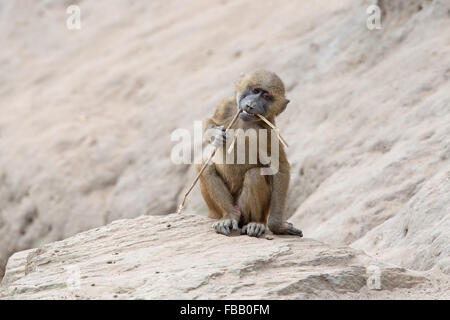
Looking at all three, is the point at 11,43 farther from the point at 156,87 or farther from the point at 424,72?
the point at 424,72

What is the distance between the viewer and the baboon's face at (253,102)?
25.0 feet

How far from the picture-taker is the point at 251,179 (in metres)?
7.71

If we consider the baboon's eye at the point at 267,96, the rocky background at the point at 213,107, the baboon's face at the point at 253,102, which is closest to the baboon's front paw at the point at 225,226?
the baboon's face at the point at 253,102

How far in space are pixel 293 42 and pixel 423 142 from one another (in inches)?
191

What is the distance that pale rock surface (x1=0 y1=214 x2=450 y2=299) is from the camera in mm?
6199

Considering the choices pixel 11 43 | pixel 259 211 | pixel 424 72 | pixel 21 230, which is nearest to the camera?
pixel 259 211

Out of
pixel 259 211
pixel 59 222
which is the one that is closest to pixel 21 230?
pixel 59 222

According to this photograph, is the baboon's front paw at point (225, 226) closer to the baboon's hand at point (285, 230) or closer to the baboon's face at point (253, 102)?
the baboon's hand at point (285, 230)

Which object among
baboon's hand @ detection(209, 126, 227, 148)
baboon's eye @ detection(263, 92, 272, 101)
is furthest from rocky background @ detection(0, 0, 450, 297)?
baboon's hand @ detection(209, 126, 227, 148)

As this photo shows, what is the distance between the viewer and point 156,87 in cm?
1564

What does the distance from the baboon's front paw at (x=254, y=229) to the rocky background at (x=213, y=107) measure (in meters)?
1.65

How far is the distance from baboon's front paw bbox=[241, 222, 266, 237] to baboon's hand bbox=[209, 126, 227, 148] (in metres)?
0.82

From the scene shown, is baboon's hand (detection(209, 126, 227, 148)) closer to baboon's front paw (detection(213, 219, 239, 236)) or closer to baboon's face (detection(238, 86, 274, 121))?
baboon's face (detection(238, 86, 274, 121))

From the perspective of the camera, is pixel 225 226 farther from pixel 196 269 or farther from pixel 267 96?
pixel 267 96
